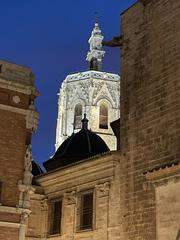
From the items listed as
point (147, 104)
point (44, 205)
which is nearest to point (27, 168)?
point (147, 104)

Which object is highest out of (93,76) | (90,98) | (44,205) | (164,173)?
(93,76)

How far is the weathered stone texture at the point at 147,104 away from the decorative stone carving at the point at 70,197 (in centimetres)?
348

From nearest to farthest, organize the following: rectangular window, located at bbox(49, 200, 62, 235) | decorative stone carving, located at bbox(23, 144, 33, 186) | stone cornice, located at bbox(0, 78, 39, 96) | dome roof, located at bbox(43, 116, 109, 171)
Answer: decorative stone carving, located at bbox(23, 144, 33, 186)
stone cornice, located at bbox(0, 78, 39, 96)
rectangular window, located at bbox(49, 200, 62, 235)
dome roof, located at bbox(43, 116, 109, 171)

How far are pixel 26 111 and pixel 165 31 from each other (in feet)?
19.0

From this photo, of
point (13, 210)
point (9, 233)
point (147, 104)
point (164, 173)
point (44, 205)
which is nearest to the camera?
point (164, 173)

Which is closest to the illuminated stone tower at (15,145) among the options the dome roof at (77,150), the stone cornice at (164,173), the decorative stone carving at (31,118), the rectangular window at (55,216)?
the decorative stone carving at (31,118)

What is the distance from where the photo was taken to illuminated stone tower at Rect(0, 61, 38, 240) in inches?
685

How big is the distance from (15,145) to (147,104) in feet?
16.2

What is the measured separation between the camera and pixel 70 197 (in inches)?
846

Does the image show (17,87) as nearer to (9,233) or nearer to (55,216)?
(9,233)

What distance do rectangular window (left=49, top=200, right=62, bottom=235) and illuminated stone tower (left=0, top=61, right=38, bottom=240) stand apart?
434 centimetres

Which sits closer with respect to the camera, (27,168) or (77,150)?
(27,168)

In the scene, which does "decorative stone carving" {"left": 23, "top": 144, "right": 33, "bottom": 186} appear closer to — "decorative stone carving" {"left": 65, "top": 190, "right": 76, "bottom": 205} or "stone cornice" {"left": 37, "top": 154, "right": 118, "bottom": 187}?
"stone cornice" {"left": 37, "top": 154, "right": 118, "bottom": 187}

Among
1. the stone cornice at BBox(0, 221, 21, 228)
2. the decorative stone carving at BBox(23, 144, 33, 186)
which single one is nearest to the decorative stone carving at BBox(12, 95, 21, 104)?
the decorative stone carving at BBox(23, 144, 33, 186)
